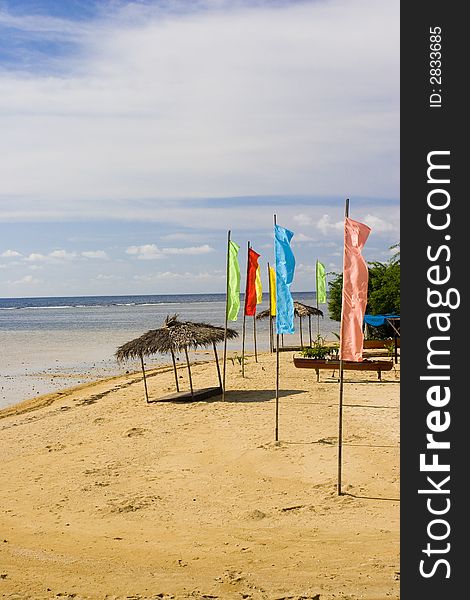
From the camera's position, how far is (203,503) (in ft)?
30.1

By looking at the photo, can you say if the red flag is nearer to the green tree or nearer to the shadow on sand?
the shadow on sand

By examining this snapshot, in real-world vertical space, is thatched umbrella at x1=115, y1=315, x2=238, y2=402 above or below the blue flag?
below

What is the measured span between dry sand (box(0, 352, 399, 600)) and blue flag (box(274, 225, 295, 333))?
205cm

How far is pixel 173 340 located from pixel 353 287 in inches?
314

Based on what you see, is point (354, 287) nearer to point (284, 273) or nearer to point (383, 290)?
point (284, 273)

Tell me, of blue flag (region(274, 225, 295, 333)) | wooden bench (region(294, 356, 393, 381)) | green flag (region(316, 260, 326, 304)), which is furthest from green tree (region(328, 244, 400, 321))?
blue flag (region(274, 225, 295, 333))

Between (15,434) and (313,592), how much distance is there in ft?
30.7

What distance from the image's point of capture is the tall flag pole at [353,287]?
8.63 m

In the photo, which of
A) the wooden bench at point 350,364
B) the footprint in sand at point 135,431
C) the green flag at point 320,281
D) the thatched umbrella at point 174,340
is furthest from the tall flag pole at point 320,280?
the footprint in sand at point 135,431

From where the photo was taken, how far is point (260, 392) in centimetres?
1730

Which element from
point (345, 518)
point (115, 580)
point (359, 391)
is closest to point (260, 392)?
point (359, 391)

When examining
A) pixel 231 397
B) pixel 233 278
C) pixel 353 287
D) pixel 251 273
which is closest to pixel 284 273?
pixel 353 287

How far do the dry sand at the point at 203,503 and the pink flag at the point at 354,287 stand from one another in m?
1.86

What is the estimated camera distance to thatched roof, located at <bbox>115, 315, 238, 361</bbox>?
52.7 ft
